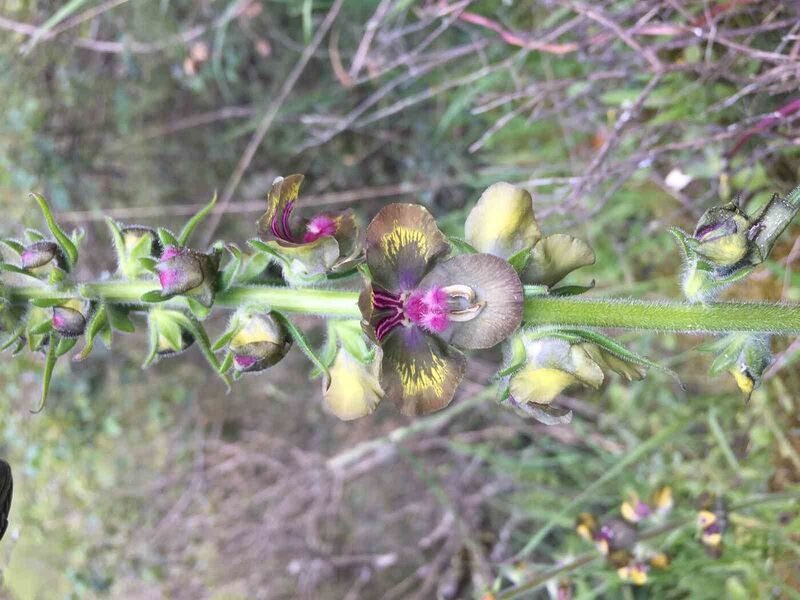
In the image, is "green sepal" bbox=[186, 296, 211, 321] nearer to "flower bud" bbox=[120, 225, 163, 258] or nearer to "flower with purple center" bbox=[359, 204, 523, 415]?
"flower bud" bbox=[120, 225, 163, 258]

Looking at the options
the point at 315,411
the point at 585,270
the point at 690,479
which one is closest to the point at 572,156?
the point at 585,270

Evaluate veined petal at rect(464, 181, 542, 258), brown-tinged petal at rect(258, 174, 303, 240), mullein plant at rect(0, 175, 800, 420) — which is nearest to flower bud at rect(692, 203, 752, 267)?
mullein plant at rect(0, 175, 800, 420)

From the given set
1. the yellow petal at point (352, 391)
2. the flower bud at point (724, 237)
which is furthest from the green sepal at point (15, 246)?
the flower bud at point (724, 237)

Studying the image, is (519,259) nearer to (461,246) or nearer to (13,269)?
(461,246)

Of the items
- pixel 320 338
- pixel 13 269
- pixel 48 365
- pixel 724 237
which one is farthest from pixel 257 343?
pixel 320 338

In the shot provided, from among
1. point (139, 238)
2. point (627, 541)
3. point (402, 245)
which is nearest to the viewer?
point (402, 245)

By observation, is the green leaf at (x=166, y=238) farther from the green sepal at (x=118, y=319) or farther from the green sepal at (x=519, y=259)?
the green sepal at (x=519, y=259)
